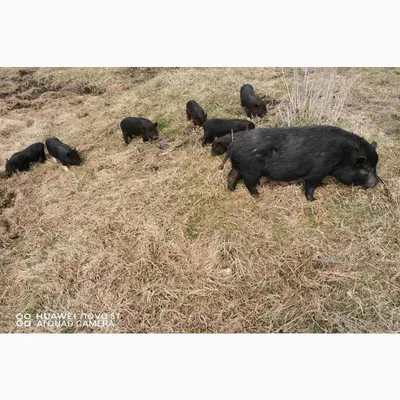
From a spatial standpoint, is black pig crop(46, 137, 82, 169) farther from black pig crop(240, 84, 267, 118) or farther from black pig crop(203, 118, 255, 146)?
black pig crop(240, 84, 267, 118)

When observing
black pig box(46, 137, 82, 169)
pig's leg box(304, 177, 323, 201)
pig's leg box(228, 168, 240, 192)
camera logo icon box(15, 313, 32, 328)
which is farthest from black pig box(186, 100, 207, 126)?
camera logo icon box(15, 313, 32, 328)

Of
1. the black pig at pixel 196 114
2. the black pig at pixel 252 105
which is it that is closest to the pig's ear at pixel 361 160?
the black pig at pixel 252 105

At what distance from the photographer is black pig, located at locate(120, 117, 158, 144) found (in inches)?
296

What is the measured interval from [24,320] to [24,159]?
411cm

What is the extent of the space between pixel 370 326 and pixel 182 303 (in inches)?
91.2

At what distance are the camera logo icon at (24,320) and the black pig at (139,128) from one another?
176 inches

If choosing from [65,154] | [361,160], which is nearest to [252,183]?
[361,160]

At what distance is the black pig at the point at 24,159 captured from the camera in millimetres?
7152

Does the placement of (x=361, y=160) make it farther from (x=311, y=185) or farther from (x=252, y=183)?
(x=252, y=183)

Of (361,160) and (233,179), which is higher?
(361,160)

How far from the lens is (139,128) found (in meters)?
7.53

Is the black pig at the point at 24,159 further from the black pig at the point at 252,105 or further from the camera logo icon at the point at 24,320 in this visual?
the black pig at the point at 252,105

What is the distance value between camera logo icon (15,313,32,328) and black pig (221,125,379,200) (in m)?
3.82

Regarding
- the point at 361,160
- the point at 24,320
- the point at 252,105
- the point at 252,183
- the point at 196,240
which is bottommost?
the point at 24,320
